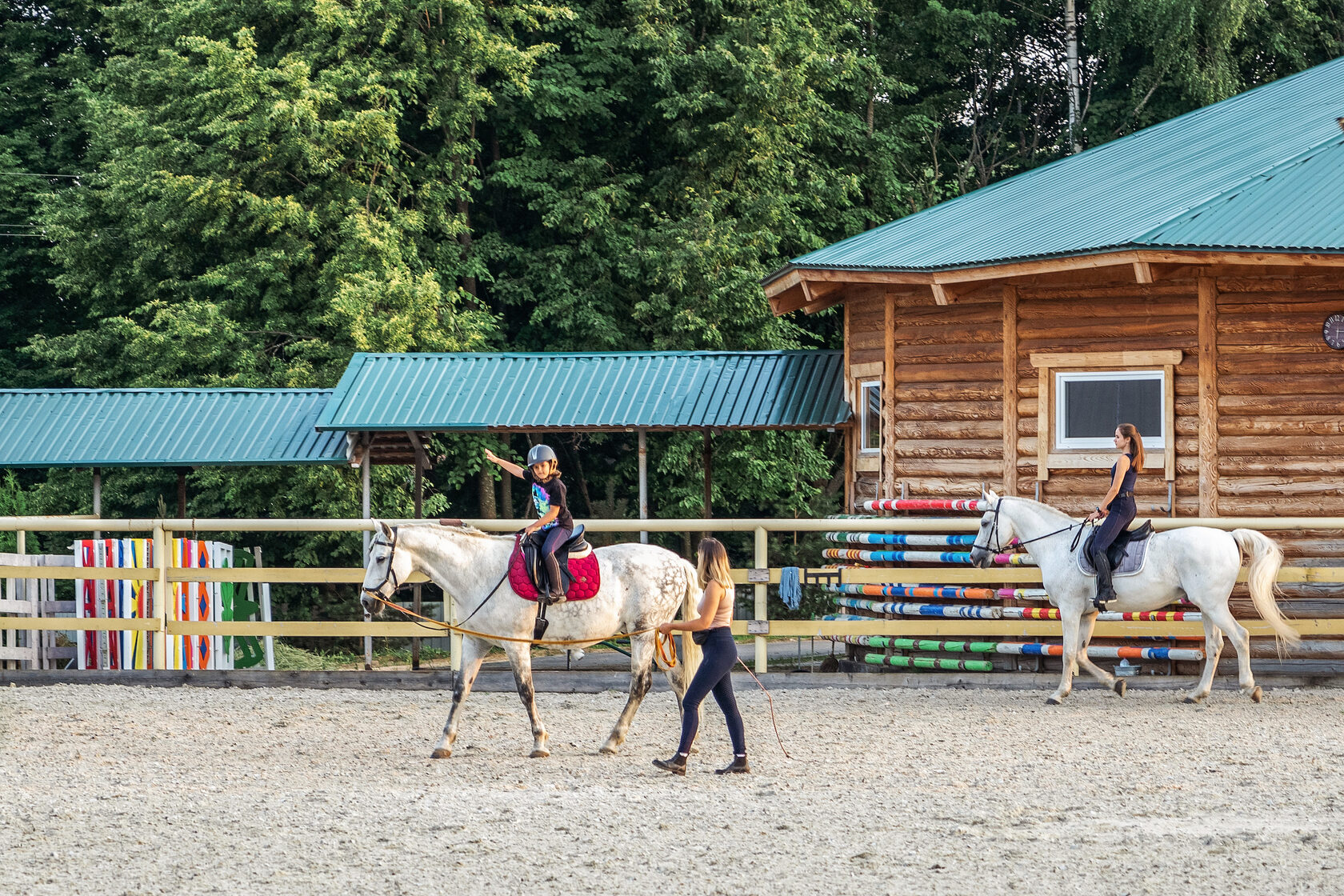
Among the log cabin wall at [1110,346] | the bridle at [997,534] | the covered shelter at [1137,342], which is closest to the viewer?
the bridle at [997,534]

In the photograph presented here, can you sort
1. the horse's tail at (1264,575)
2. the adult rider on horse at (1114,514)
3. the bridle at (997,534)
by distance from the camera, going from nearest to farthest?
the horse's tail at (1264,575)
the adult rider on horse at (1114,514)
the bridle at (997,534)

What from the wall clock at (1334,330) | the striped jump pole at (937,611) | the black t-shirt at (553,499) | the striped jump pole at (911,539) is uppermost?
the wall clock at (1334,330)

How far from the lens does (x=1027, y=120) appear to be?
108 feet

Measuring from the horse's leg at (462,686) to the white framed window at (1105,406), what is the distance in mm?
7053

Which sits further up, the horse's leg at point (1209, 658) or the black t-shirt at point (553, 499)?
the black t-shirt at point (553, 499)

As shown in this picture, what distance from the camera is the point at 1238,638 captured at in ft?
41.8

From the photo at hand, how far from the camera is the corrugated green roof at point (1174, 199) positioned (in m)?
14.0

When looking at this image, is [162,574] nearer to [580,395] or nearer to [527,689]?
[527,689]

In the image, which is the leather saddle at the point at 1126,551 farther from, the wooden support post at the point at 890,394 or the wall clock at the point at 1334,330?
the wooden support post at the point at 890,394

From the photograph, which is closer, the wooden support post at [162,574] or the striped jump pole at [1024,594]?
the wooden support post at [162,574]

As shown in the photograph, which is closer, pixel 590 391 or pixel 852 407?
pixel 852 407

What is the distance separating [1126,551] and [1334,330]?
3.54 m

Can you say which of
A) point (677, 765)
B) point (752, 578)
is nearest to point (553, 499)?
point (677, 765)

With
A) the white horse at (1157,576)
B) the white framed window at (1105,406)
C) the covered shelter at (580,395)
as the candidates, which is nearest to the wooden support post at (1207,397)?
the white framed window at (1105,406)
